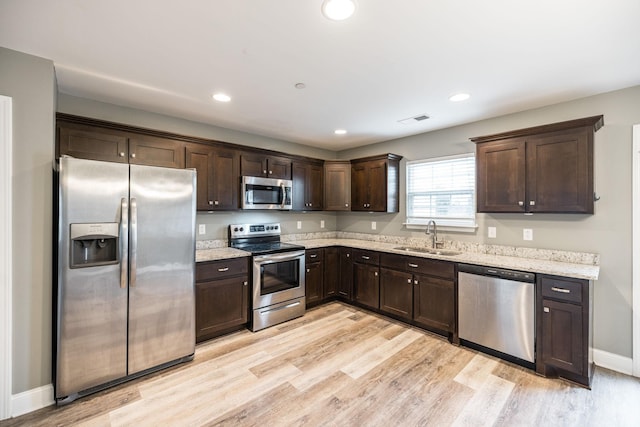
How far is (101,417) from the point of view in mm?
2010

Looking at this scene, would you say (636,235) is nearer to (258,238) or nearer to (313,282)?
(313,282)

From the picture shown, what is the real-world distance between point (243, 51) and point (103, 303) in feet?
7.35

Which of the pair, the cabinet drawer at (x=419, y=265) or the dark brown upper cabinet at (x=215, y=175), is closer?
the cabinet drawer at (x=419, y=265)

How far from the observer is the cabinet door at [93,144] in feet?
8.64

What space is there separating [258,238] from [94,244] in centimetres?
216

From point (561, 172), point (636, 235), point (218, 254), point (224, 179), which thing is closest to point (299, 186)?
point (224, 179)

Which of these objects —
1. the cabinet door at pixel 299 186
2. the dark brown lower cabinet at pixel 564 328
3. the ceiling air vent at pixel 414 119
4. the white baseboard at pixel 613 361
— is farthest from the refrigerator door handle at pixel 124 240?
the white baseboard at pixel 613 361

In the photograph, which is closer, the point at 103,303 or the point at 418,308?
the point at 103,303

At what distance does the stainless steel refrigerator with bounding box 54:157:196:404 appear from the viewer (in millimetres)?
2135

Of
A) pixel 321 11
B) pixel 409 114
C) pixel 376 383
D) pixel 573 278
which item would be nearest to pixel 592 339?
pixel 573 278

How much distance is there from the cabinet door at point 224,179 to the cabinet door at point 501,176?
116 inches

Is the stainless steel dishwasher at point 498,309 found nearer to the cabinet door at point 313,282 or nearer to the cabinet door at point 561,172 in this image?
the cabinet door at point 561,172

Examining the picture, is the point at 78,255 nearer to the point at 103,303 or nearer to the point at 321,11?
the point at 103,303

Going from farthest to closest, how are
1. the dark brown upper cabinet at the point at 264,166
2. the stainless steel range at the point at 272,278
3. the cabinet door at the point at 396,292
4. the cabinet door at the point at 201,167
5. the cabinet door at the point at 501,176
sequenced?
the dark brown upper cabinet at the point at 264,166 → the cabinet door at the point at 396,292 → the stainless steel range at the point at 272,278 → the cabinet door at the point at 201,167 → the cabinet door at the point at 501,176
